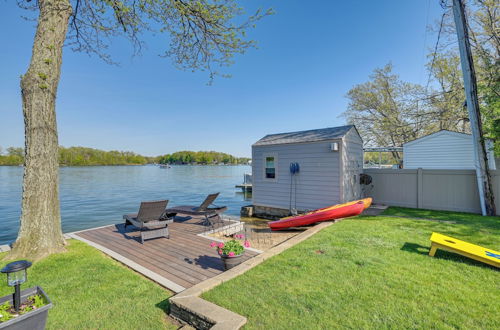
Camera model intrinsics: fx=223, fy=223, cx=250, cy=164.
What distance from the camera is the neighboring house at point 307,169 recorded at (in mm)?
7797

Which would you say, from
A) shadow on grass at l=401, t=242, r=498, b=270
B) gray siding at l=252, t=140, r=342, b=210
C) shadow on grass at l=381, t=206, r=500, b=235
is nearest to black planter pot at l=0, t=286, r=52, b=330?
shadow on grass at l=401, t=242, r=498, b=270

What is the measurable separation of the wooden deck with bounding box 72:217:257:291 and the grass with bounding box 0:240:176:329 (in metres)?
0.38

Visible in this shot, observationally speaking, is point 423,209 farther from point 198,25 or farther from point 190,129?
point 190,129

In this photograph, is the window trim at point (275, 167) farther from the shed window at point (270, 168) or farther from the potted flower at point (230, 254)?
the potted flower at point (230, 254)

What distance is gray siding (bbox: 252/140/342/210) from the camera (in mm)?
7887

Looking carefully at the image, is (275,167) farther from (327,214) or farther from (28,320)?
(28,320)

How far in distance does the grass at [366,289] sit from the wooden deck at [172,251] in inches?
35.3

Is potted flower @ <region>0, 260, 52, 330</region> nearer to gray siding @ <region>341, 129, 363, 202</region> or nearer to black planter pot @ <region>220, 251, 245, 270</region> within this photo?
black planter pot @ <region>220, 251, 245, 270</region>

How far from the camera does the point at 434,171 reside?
26.0 feet

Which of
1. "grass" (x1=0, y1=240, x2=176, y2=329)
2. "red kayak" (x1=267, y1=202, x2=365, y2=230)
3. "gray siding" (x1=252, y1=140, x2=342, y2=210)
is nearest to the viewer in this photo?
"grass" (x1=0, y1=240, x2=176, y2=329)

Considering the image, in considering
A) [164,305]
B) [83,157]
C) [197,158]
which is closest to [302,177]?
[164,305]

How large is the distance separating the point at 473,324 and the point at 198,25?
7254 millimetres

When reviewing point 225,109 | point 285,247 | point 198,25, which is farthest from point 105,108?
point 285,247

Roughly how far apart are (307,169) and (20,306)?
25.6 ft
